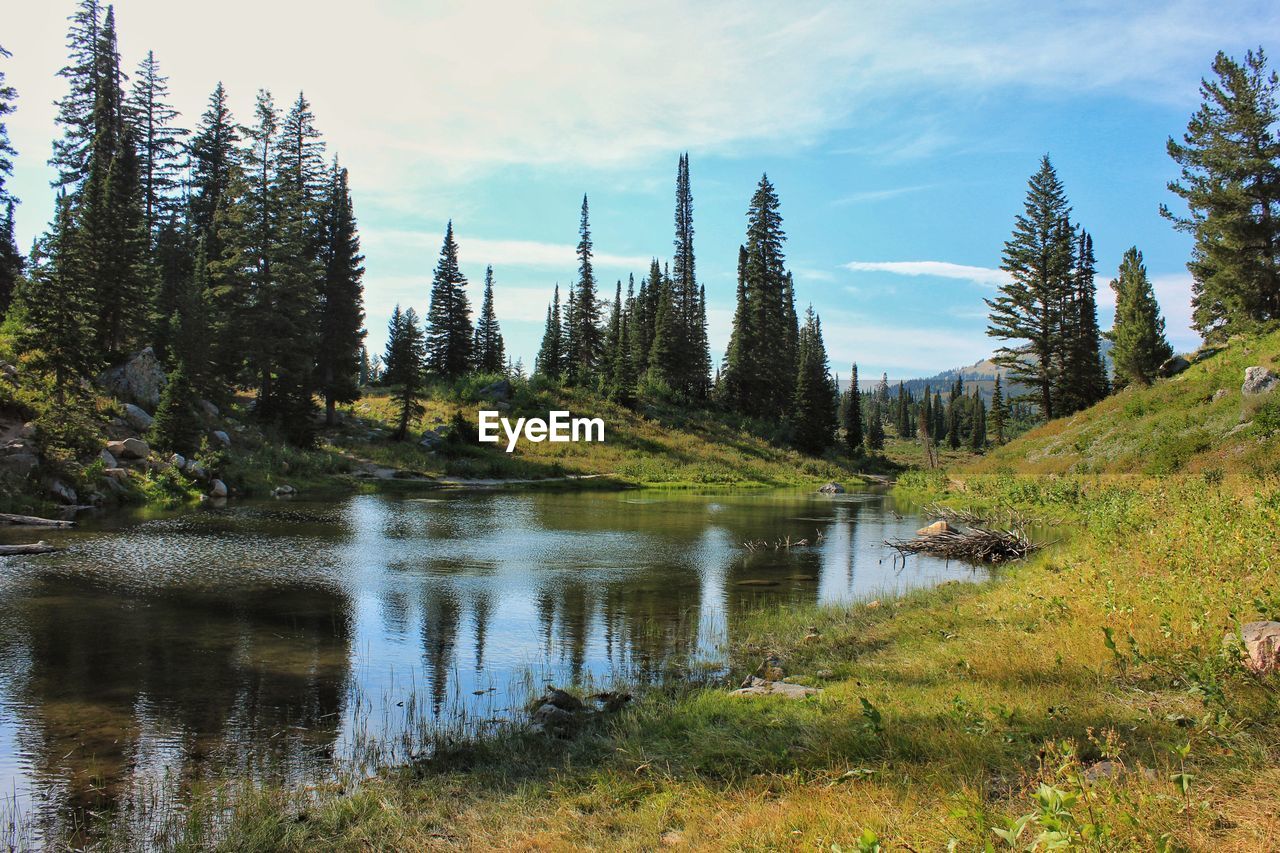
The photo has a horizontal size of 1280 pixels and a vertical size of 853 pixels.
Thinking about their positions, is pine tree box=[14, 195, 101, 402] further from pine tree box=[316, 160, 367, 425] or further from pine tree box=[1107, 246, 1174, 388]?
pine tree box=[1107, 246, 1174, 388]

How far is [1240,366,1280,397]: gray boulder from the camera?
2969 cm

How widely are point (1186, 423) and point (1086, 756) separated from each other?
36.2 metres

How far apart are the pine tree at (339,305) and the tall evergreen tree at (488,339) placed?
31.9 m

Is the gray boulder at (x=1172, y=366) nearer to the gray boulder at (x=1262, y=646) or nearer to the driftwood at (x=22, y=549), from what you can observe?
the gray boulder at (x=1262, y=646)

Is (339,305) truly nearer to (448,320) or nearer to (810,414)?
(448,320)

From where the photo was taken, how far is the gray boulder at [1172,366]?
45.1m

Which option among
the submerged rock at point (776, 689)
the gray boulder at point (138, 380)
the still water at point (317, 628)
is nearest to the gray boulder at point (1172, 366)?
the still water at point (317, 628)

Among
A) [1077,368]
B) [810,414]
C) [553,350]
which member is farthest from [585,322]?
[1077,368]

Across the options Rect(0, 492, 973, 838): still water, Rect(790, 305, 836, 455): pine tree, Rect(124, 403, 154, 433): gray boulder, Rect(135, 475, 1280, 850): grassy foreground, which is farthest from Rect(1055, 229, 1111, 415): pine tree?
Rect(124, 403, 154, 433): gray boulder

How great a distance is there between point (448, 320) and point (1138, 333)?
212 ft

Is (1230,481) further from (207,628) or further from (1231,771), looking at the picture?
(207,628)

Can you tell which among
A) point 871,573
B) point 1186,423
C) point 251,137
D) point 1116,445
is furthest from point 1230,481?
point 251,137

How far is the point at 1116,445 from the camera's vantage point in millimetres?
38062

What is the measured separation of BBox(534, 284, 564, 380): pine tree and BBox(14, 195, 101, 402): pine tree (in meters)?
50.6
